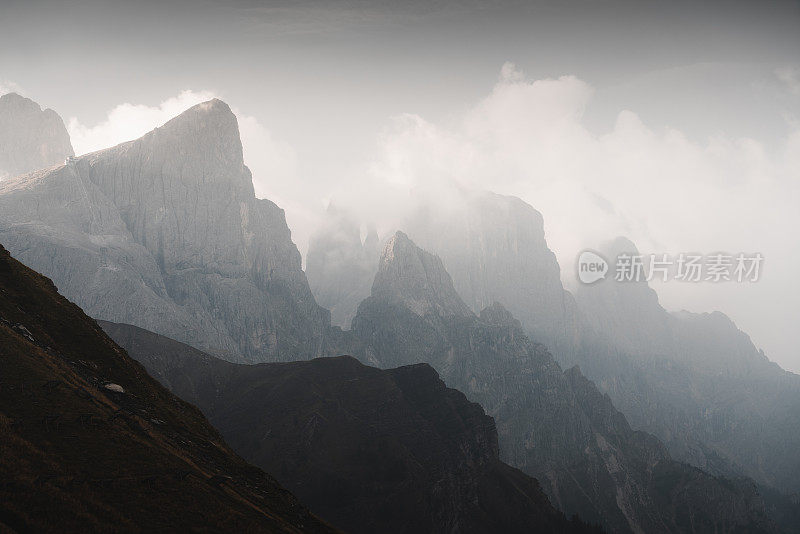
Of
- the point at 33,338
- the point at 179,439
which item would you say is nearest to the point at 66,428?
the point at 179,439

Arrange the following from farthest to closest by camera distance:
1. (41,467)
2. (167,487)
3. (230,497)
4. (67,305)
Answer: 1. (67,305)
2. (230,497)
3. (167,487)
4. (41,467)

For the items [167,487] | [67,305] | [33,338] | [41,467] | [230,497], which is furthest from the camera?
[67,305]

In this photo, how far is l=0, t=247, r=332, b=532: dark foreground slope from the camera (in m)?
34.7

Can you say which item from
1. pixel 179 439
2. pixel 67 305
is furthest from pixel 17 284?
pixel 179 439

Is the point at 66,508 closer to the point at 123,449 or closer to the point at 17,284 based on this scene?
the point at 123,449

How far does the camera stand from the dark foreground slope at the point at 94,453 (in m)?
34.7

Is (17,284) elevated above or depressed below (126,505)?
above

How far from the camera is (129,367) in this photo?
3223 inches

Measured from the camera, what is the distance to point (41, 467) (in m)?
37.2

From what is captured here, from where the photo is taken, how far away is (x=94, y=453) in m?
43.8

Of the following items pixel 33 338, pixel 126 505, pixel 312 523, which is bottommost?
pixel 312 523

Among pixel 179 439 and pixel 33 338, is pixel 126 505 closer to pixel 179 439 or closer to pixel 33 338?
pixel 179 439

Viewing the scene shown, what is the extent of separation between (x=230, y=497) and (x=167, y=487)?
29.6ft

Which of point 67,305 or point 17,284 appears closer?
point 17,284
